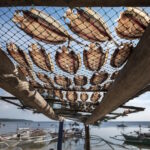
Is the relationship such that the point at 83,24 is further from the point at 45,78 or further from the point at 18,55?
the point at 45,78

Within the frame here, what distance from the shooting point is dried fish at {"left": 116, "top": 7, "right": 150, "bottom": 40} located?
2.27 m

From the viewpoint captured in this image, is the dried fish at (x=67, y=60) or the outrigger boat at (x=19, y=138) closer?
the dried fish at (x=67, y=60)

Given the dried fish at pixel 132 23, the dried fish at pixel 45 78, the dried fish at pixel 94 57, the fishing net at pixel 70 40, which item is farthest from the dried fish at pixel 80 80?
the dried fish at pixel 132 23

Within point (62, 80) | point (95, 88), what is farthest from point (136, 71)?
point (95, 88)

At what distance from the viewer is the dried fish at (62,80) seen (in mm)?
4254

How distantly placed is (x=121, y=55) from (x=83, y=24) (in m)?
0.79

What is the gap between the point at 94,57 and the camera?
3119 mm

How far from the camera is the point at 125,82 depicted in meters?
2.37

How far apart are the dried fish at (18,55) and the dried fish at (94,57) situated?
0.97 meters

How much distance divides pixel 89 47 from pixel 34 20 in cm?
88
